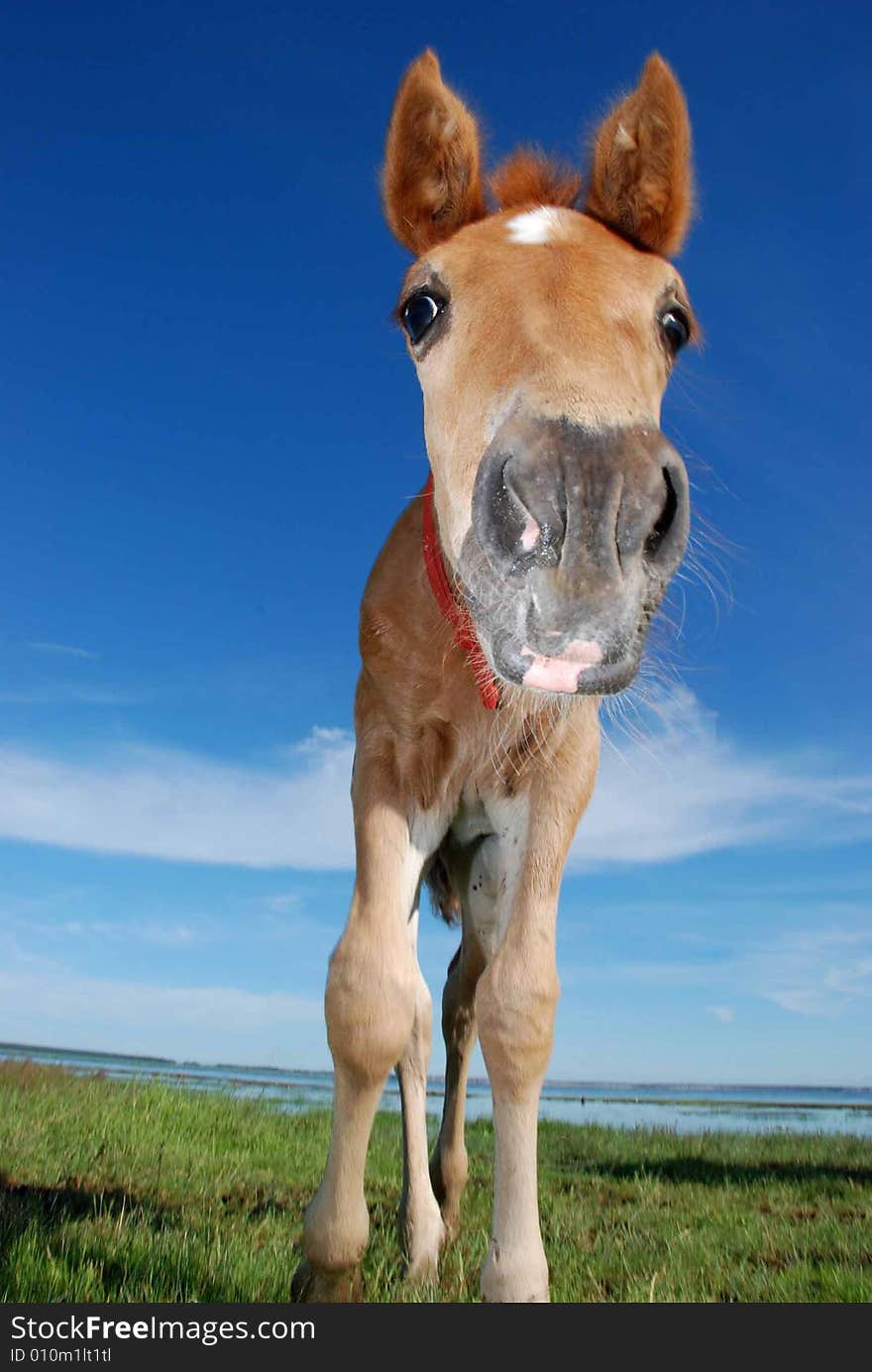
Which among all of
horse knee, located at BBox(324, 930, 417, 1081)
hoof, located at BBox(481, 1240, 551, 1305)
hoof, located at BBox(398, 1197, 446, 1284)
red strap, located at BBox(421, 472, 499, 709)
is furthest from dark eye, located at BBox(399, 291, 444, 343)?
hoof, located at BBox(398, 1197, 446, 1284)

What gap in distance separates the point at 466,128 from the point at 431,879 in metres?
3.38

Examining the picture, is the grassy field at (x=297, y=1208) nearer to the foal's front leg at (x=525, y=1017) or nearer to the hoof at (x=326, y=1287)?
the hoof at (x=326, y=1287)

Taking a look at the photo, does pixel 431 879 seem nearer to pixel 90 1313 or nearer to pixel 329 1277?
pixel 329 1277

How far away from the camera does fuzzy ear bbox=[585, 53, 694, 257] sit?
12.6 ft

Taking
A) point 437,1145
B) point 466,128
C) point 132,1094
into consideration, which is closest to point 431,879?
point 437,1145

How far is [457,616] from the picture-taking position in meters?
3.57

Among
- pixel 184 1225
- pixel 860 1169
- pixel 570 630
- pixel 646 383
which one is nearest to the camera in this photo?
pixel 570 630

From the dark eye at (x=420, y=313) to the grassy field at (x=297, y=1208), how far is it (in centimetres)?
327

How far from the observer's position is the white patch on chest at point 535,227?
348 centimetres

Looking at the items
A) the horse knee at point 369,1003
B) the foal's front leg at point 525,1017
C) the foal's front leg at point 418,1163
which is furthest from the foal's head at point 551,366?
the foal's front leg at point 418,1163

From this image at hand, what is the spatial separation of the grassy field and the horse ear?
151 inches

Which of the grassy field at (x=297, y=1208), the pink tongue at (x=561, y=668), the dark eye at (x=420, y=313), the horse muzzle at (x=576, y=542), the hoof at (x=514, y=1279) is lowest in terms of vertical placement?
the grassy field at (x=297, y=1208)

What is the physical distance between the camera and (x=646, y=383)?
3.26 metres

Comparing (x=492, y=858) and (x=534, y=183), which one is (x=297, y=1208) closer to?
(x=492, y=858)
